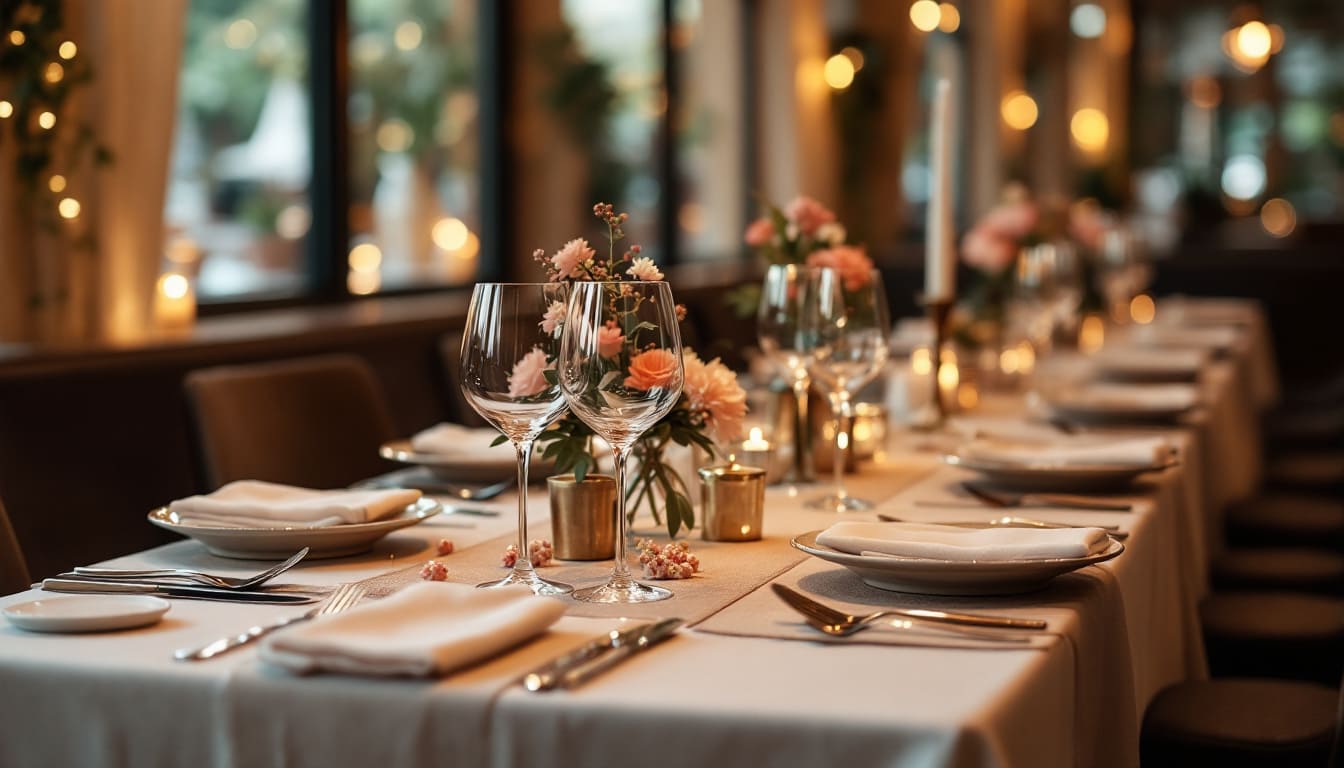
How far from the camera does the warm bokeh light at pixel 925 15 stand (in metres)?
10.7

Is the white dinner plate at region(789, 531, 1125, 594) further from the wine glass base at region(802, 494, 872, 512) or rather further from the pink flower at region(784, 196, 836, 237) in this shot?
the pink flower at region(784, 196, 836, 237)

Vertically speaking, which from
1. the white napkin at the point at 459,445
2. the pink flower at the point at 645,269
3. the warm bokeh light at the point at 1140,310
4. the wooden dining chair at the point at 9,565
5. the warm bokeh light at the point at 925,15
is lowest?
the wooden dining chair at the point at 9,565

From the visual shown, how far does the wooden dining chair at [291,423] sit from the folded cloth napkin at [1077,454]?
3.34 ft

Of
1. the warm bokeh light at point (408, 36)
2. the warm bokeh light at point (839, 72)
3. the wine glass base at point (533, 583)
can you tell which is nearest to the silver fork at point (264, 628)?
the wine glass base at point (533, 583)

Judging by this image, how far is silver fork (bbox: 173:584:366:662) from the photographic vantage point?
123 centimetres

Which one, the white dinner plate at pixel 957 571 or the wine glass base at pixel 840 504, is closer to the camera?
the white dinner plate at pixel 957 571

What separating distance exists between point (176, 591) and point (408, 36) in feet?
14.0

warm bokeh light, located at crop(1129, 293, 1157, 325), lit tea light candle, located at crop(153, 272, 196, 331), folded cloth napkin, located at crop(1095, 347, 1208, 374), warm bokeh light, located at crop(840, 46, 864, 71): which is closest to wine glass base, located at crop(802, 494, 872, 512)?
folded cloth napkin, located at crop(1095, 347, 1208, 374)

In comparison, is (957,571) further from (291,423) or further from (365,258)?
(365,258)

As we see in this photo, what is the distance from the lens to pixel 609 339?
1.35 meters

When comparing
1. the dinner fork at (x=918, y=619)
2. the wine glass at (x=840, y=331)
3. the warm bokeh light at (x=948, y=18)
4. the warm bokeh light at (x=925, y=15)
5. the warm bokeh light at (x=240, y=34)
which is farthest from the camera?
the warm bokeh light at (x=948, y=18)

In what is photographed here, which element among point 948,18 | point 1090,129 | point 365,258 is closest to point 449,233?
point 365,258

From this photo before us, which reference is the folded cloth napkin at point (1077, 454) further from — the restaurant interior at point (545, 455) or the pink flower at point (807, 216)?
the pink flower at point (807, 216)

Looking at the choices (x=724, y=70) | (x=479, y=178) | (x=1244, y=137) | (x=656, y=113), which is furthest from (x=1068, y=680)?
(x=1244, y=137)
